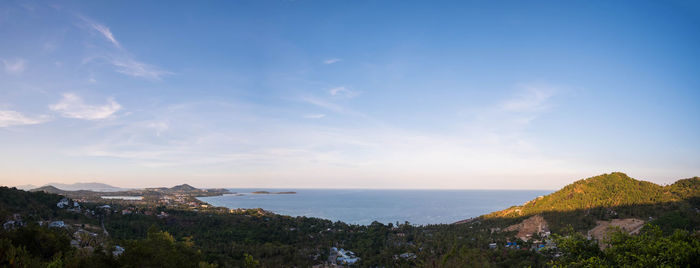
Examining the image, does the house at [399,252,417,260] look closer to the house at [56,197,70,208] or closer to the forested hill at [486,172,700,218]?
the forested hill at [486,172,700,218]

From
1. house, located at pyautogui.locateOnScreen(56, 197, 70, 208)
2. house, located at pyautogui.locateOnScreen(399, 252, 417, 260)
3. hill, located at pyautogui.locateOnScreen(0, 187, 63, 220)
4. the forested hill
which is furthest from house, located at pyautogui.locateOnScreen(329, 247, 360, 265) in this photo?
house, located at pyautogui.locateOnScreen(56, 197, 70, 208)

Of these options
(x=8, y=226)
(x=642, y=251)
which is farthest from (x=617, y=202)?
(x=8, y=226)

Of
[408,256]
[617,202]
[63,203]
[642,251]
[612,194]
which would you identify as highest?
[642,251]

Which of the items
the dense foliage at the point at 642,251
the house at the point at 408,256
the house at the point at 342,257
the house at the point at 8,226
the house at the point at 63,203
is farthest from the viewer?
the house at the point at 63,203

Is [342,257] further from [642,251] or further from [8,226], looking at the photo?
[8,226]

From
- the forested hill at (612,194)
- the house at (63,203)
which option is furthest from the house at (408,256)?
the house at (63,203)

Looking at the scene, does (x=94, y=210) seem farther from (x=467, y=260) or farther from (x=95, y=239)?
(x=467, y=260)

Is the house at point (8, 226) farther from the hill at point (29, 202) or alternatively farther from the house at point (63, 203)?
the house at point (63, 203)
